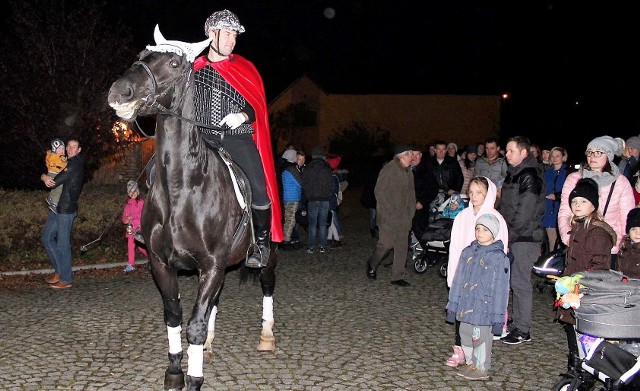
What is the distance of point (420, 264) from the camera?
11.4 meters

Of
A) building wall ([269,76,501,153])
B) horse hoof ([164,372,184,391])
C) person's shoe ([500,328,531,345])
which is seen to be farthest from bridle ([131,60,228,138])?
building wall ([269,76,501,153])

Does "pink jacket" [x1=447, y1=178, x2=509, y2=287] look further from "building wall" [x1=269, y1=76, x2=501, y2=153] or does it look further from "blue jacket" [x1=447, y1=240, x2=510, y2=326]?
"building wall" [x1=269, y1=76, x2=501, y2=153]

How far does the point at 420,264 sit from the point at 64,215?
18.6 feet

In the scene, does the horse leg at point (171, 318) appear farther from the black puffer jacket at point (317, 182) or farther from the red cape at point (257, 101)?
the black puffer jacket at point (317, 182)

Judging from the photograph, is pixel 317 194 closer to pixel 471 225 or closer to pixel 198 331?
pixel 471 225

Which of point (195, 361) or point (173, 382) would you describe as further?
point (173, 382)

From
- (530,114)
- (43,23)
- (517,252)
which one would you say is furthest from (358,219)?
(530,114)

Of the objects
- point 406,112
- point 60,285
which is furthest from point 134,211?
point 406,112

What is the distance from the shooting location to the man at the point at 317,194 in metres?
13.5

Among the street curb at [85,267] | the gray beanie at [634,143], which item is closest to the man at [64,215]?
the street curb at [85,267]

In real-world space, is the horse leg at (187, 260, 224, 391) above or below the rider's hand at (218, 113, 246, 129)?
below

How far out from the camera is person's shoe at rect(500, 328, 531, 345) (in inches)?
291

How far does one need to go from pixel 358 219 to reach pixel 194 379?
574 inches

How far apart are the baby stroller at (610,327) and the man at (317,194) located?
28.0 feet
